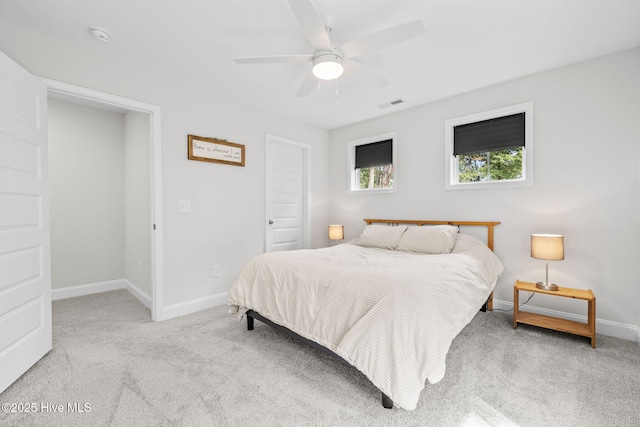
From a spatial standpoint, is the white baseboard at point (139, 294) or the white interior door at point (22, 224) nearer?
the white interior door at point (22, 224)

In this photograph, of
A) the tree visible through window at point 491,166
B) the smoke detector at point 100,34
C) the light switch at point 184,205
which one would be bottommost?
the light switch at point 184,205

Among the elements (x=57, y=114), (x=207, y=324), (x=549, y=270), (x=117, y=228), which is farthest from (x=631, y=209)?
(x=57, y=114)

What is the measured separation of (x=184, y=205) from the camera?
3.16 meters

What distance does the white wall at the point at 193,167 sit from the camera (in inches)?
96.2

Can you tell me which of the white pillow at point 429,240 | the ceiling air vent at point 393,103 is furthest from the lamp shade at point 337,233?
the ceiling air vent at point 393,103

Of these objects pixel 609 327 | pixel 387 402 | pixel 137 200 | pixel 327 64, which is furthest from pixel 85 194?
pixel 609 327

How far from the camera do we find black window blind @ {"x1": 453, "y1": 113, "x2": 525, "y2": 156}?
313 centimetres

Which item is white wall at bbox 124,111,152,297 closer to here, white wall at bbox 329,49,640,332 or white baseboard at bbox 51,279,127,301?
white baseboard at bbox 51,279,127,301

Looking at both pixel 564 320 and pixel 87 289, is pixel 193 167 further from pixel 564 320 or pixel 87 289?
pixel 564 320

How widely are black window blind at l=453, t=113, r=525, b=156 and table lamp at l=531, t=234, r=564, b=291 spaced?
3.59 feet

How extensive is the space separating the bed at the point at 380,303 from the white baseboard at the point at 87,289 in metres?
2.66

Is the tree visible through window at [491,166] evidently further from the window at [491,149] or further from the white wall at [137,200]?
the white wall at [137,200]

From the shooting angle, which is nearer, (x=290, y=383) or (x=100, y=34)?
(x=290, y=383)

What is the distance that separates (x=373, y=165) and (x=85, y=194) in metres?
4.18
